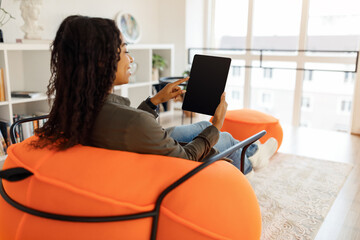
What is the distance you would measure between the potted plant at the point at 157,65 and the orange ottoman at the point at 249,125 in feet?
6.08

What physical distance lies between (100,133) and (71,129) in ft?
0.30

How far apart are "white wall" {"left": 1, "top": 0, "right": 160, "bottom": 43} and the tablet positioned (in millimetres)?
2272

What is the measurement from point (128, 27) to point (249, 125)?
2.39 m

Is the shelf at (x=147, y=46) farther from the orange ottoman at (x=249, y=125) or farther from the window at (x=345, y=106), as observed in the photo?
the window at (x=345, y=106)

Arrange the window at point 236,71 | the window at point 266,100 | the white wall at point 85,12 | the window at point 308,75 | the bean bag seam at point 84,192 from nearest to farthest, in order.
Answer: the bean bag seam at point 84,192 → the white wall at point 85,12 → the window at point 308,75 → the window at point 266,100 → the window at point 236,71

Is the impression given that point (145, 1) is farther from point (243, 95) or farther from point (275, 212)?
point (275, 212)

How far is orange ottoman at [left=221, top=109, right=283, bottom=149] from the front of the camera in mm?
2820

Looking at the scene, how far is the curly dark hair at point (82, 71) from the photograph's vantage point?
43.4 inches

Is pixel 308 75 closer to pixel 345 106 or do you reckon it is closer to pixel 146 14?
pixel 345 106

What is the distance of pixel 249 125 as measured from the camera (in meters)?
2.82

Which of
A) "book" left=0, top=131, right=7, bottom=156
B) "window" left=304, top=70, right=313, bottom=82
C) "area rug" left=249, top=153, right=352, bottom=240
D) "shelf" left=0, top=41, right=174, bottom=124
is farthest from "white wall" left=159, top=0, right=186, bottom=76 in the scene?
"book" left=0, top=131, right=7, bottom=156

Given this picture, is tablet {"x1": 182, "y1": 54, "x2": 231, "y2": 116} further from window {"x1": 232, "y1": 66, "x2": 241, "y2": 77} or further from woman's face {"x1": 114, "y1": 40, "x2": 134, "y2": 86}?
window {"x1": 232, "y1": 66, "x2": 241, "y2": 77}

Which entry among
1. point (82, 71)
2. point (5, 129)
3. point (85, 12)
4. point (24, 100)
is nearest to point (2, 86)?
point (24, 100)

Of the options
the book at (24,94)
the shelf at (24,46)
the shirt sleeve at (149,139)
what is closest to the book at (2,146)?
the book at (24,94)
